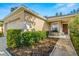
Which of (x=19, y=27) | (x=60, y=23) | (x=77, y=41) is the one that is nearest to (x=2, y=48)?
(x=19, y=27)

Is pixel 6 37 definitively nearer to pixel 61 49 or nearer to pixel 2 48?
pixel 2 48

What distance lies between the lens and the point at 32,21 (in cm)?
326

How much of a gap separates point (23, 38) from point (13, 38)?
0.57 ft

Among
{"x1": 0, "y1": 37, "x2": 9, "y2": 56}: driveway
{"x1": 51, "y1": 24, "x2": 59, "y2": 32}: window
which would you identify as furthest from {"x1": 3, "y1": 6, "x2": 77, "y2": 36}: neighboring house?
{"x1": 0, "y1": 37, "x2": 9, "y2": 56}: driveway

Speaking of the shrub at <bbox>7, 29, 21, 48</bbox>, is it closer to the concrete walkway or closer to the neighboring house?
the neighboring house

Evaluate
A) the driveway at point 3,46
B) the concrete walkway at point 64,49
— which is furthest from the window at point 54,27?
the driveway at point 3,46

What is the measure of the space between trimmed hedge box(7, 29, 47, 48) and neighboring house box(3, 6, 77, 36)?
7 centimetres

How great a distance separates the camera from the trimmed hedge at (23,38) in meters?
3.23

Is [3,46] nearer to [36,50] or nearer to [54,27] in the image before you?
[36,50]

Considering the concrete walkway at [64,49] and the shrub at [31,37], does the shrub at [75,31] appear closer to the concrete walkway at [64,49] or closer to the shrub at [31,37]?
the concrete walkway at [64,49]

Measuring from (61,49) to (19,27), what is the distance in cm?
82

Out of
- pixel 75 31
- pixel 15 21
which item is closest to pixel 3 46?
pixel 15 21

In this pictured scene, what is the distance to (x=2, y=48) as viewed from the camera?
10.6ft

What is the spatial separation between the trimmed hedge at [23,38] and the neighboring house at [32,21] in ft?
0.24
